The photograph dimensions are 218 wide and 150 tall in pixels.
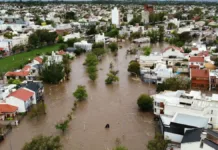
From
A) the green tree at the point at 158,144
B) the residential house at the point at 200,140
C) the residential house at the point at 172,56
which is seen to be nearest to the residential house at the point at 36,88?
the green tree at the point at 158,144

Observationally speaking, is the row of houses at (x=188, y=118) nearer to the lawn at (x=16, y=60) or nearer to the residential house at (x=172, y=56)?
the residential house at (x=172, y=56)

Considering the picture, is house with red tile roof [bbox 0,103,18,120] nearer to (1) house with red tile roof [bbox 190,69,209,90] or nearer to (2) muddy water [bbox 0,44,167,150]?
(2) muddy water [bbox 0,44,167,150]

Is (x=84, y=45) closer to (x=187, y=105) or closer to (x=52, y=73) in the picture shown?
(x=52, y=73)

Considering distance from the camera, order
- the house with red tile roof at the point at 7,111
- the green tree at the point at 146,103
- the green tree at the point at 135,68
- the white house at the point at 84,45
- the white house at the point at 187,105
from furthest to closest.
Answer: the white house at the point at 84,45 < the green tree at the point at 135,68 < the green tree at the point at 146,103 < the house with red tile roof at the point at 7,111 < the white house at the point at 187,105

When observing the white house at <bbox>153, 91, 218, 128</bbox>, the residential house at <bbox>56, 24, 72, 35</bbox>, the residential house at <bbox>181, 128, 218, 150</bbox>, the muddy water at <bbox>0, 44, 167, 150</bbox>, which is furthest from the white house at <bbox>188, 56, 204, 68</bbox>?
the residential house at <bbox>56, 24, 72, 35</bbox>

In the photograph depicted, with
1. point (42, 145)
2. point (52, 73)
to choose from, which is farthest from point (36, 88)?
point (42, 145)

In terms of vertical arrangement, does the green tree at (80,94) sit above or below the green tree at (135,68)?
below

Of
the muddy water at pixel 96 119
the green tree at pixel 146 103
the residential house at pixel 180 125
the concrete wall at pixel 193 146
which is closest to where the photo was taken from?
the concrete wall at pixel 193 146
